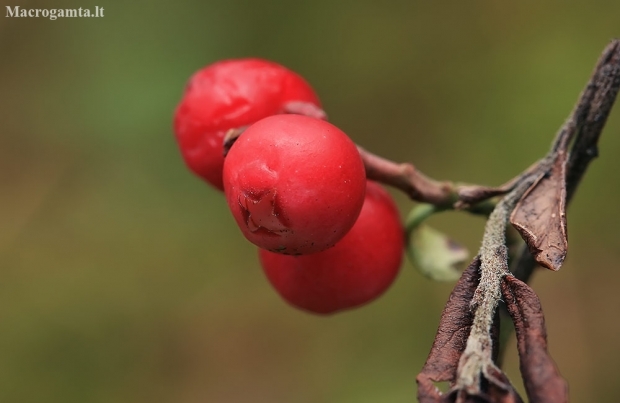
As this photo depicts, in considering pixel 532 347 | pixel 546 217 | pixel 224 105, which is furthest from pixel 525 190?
pixel 224 105

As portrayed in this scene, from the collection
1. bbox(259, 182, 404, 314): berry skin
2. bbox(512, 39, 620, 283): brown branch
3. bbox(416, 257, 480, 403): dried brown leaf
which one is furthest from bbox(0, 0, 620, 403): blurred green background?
bbox(416, 257, 480, 403): dried brown leaf

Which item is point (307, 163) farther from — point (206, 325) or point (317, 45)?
point (317, 45)

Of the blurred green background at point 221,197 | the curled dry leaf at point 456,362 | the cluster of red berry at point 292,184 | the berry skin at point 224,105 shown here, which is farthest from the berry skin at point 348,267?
the blurred green background at point 221,197

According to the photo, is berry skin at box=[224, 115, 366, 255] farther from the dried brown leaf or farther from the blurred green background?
the blurred green background

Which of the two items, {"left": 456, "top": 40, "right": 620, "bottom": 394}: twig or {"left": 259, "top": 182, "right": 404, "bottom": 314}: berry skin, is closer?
{"left": 456, "top": 40, "right": 620, "bottom": 394}: twig

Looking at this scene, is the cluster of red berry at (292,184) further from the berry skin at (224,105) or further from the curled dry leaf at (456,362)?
the curled dry leaf at (456,362)

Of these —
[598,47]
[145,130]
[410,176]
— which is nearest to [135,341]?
[145,130]

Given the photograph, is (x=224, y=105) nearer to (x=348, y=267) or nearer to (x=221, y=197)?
(x=348, y=267)
